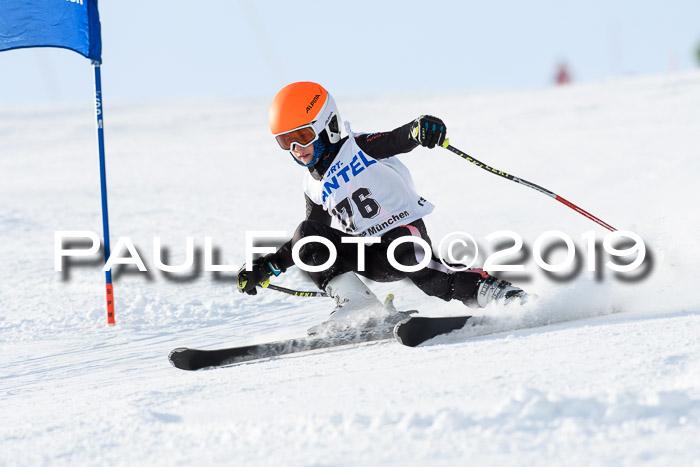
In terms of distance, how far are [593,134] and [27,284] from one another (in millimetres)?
8179

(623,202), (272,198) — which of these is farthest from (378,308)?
(272,198)

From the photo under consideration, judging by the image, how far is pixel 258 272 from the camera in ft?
13.2

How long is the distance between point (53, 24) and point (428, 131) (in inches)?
121

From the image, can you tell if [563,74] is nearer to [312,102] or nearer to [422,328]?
[312,102]

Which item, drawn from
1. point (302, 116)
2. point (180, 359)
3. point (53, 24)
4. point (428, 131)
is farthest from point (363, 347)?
point (53, 24)

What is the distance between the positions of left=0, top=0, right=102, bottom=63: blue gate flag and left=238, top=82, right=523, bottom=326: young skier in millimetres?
2151

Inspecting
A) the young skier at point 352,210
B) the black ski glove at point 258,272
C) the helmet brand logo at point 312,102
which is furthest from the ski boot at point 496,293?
the helmet brand logo at point 312,102

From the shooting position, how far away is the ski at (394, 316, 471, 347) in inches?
135

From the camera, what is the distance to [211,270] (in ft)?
20.9

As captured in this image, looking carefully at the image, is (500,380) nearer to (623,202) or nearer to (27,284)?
(27,284)

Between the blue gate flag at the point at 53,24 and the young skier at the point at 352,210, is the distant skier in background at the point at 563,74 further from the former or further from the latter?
the young skier at the point at 352,210

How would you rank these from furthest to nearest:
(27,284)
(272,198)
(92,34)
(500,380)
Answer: (272,198)
(27,284)
(92,34)
(500,380)

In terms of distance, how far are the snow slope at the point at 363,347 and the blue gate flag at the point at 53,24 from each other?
5.91ft

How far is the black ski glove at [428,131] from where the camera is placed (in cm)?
363
